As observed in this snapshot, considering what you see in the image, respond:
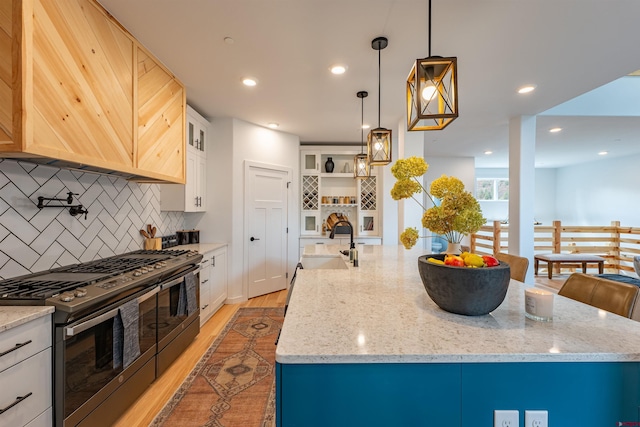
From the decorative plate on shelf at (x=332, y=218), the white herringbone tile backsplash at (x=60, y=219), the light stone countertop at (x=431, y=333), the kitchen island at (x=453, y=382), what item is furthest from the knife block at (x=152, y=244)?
the decorative plate on shelf at (x=332, y=218)

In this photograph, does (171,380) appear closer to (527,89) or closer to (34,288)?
(34,288)

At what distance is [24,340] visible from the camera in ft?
4.21

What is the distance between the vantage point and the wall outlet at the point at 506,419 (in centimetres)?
89

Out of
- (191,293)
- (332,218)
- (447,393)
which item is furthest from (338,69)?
(332,218)

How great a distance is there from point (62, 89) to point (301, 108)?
255 centimetres

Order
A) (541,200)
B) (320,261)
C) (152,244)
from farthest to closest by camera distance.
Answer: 1. (541,200)
2. (152,244)
3. (320,261)

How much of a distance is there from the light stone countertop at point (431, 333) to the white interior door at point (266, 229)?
10.2 feet

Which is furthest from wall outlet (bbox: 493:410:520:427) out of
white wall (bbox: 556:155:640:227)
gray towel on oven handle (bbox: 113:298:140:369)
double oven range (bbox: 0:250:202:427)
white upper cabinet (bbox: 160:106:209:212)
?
white wall (bbox: 556:155:640:227)

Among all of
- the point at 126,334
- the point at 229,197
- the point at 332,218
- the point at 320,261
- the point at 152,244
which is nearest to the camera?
the point at 126,334

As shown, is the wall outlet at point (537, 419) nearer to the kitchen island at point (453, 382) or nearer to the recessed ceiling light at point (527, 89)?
the kitchen island at point (453, 382)

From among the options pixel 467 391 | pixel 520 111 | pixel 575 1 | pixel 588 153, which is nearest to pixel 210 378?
pixel 467 391

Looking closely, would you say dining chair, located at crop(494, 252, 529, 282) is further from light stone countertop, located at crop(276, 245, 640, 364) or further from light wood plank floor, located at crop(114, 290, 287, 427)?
light wood plank floor, located at crop(114, 290, 287, 427)

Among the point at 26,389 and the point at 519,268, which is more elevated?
the point at 519,268

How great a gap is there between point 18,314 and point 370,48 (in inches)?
107
